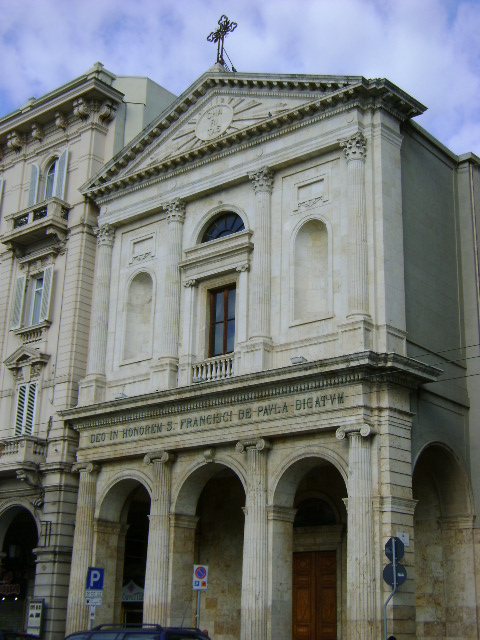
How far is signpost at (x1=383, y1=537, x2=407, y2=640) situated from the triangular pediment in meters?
11.4

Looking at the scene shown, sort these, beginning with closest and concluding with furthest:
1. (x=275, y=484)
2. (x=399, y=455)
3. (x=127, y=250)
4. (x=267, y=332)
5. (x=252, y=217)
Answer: (x=399, y=455), (x=275, y=484), (x=267, y=332), (x=252, y=217), (x=127, y=250)

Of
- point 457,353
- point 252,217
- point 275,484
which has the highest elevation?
point 252,217

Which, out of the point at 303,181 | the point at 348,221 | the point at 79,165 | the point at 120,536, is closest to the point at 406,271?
the point at 348,221

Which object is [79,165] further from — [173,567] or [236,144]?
[173,567]

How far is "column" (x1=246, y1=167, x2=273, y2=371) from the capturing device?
23.7m

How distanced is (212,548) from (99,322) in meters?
7.98

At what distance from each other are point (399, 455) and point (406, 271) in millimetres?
5000

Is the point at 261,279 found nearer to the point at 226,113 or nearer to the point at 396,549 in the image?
the point at 226,113

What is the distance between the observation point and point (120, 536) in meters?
27.0

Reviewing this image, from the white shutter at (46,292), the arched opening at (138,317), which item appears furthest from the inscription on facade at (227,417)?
the white shutter at (46,292)

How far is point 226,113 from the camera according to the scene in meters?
27.3

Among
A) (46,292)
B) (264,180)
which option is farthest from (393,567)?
(46,292)

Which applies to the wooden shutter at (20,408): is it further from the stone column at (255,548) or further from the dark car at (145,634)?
the dark car at (145,634)

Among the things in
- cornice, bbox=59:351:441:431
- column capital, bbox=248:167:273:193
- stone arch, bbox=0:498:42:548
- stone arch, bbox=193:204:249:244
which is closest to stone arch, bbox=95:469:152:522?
cornice, bbox=59:351:441:431
